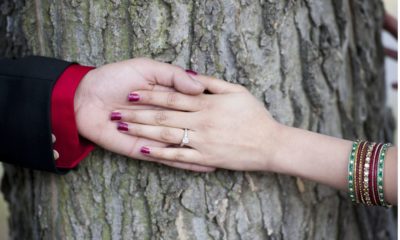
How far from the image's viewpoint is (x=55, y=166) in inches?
61.8

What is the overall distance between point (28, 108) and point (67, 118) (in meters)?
0.09

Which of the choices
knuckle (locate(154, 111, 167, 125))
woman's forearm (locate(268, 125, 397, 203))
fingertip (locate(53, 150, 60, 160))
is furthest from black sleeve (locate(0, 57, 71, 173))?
woman's forearm (locate(268, 125, 397, 203))

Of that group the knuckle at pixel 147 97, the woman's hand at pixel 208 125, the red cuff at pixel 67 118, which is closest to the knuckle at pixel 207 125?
the woman's hand at pixel 208 125

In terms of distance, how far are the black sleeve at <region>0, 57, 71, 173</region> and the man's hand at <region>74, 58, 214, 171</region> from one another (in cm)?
7

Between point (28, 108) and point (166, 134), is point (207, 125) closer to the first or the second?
point (166, 134)

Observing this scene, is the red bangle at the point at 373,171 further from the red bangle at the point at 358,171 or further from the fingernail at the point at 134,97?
the fingernail at the point at 134,97

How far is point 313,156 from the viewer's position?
5.06 feet

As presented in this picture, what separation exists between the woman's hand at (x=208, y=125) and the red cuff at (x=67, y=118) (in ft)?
0.36

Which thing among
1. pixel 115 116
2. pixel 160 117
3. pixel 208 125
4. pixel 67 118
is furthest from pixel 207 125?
pixel 67 118

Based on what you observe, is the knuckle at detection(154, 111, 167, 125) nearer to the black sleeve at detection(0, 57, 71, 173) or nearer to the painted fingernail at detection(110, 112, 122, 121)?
the painted fingernail at detection(110, 112, 122, 121)

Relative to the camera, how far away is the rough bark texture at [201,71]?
1.58 m

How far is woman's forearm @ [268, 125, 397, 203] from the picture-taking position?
1534 mm

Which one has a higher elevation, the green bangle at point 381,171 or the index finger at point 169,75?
the index finger at point 169,75

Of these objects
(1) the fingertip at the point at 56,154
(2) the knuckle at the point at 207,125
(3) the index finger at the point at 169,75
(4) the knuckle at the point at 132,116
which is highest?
(3) the index finger at the point at 169,75
